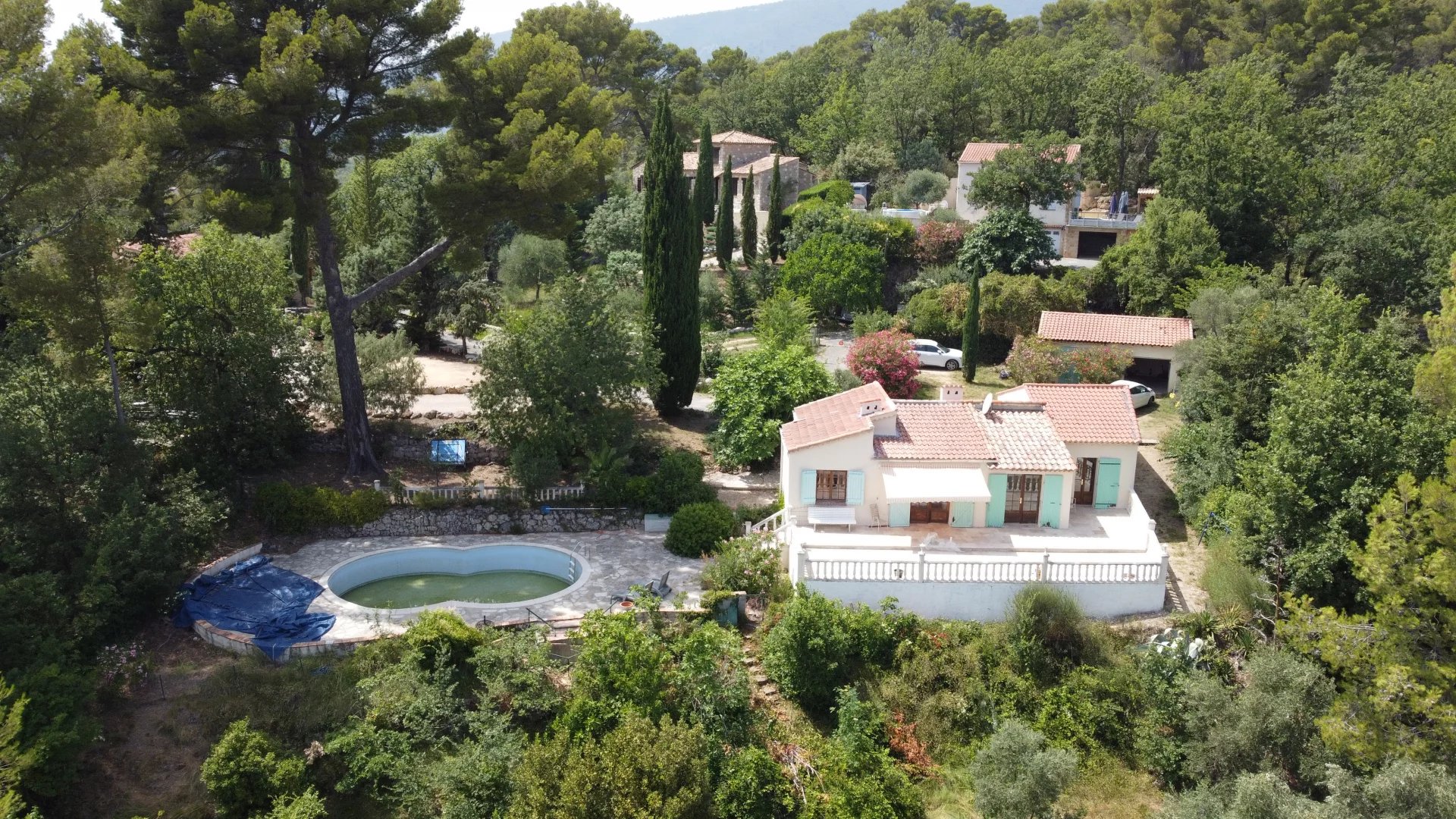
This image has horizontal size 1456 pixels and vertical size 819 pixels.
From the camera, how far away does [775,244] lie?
5522cm

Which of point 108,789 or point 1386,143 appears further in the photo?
point 1386,143

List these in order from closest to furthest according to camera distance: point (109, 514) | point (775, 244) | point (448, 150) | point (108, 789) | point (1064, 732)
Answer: point (108, 789) → point (1064, 732) → point (109, 514) → point (448, 150) → point (775, 244)

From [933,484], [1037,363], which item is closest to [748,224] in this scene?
[1037,363]

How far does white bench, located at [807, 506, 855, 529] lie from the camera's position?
82.1 ft

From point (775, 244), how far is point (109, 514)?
125ft

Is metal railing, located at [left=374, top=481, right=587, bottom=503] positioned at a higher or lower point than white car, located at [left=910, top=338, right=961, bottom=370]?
lower

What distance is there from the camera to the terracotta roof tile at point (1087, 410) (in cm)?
2639

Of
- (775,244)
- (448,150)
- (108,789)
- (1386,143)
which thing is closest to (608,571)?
(108,789)

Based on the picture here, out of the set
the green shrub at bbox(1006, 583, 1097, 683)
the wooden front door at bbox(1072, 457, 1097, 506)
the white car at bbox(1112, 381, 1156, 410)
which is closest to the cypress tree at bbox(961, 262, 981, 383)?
the white car at bbox(1112, 381, 1156, 410)

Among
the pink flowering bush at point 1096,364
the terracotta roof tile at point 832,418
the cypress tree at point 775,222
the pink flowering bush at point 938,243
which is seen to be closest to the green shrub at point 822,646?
the terracotta roof tile at point 832,418

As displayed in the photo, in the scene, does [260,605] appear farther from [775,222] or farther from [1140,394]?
[775,222]

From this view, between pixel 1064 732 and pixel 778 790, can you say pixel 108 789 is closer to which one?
pixel 778 790

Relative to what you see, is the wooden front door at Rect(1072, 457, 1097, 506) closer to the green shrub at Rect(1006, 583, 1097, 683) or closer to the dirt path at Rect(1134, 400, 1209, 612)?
the dirt path at Rect(1134, 400, 1209, 612)

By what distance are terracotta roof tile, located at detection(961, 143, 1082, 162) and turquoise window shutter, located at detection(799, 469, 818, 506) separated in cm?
3131
